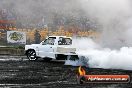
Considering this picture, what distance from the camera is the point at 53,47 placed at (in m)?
22.1

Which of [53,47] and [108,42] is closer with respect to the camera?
[53,47]

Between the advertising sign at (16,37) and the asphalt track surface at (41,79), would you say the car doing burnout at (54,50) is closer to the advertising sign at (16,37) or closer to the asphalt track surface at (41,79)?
the asphalt track surface at (41,79)

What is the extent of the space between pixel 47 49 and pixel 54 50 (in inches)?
24.2

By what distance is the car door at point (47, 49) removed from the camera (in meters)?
22.1

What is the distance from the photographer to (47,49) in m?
22.4

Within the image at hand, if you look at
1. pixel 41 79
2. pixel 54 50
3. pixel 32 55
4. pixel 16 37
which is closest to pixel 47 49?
pixel 54 50

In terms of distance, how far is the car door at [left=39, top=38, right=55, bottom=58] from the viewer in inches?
870

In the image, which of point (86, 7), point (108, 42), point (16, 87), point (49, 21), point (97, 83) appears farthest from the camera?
point (49, 21)

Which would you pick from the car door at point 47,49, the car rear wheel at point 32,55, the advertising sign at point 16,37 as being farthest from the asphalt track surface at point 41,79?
the advertising sign at point 16,37

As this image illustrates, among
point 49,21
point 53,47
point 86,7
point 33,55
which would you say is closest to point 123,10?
point 86,7

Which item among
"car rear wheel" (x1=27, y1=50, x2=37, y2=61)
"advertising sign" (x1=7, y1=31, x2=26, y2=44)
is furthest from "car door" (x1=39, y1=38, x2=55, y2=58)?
"advertising sign" (x1=7, y1=31, x2=26, y2=44)

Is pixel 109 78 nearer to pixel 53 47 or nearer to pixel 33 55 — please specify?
pixel 53 47

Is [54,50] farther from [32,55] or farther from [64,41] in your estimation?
[32,55]

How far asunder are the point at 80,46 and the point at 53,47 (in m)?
1.57
